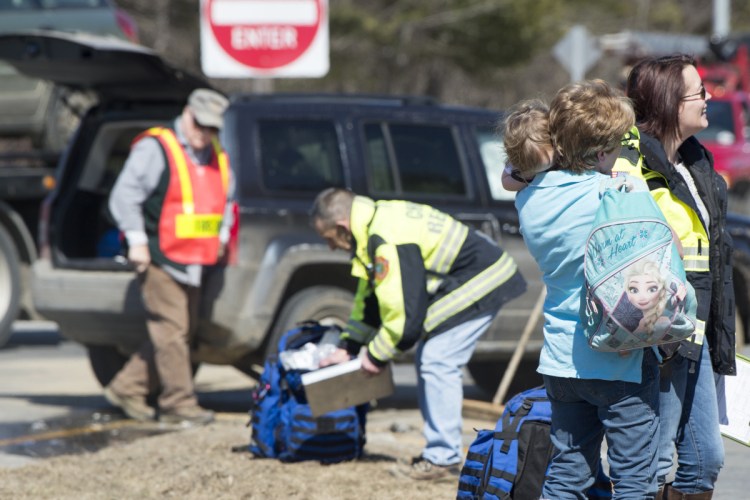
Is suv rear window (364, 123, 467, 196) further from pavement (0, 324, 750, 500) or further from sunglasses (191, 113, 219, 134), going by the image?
pavement (0, 324, 750, 500)

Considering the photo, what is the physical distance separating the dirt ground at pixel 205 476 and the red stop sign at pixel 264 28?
3.42 metres

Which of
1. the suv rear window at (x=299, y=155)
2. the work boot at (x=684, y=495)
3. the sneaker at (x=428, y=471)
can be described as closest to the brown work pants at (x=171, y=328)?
the suv rear window at (x=299, y=155)

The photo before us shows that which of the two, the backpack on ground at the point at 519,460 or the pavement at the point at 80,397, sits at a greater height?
the backpack on ground at the point at 519,460

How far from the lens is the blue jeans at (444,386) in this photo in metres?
6.17

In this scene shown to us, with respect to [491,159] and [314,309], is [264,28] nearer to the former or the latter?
[491,159]

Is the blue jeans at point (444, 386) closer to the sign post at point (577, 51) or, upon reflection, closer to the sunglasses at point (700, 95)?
the sunglasses at point (700, 95)

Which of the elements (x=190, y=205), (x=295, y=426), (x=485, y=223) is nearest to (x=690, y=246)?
(x=295, y=426)

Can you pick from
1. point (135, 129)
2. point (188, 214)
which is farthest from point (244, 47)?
point (188, 214)

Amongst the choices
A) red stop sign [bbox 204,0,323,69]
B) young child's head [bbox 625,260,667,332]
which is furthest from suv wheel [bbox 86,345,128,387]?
young child's head [bbox 625,260,667,332]

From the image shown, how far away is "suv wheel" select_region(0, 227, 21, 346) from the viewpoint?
10.5 meters

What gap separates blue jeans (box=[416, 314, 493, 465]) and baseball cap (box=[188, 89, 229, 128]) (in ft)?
6.56

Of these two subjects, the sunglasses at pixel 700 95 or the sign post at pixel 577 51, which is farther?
the sign post at pixel 577 51

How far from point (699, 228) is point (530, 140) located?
0.70 metres

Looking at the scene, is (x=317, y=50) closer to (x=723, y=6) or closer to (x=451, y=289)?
(x=451, y=289)
